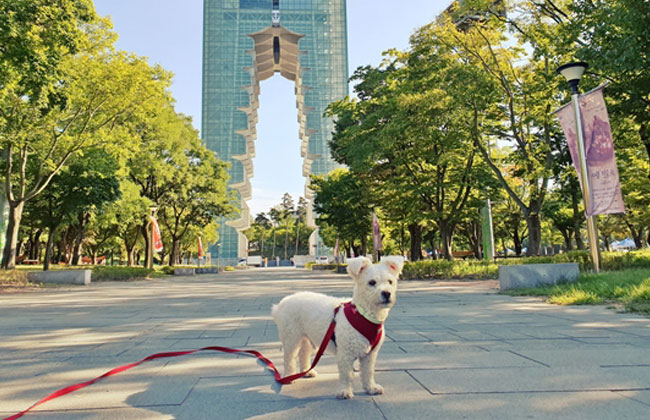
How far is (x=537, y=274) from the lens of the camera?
11.4m

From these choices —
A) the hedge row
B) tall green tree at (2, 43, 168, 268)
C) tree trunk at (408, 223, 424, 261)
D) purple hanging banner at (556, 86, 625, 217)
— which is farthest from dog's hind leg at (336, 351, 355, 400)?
tree trunk at (408, 223, 424, 261)

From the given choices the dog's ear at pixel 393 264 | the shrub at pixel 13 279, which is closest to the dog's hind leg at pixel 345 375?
the dog's ear at pixel 393 264

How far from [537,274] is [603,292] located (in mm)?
2473

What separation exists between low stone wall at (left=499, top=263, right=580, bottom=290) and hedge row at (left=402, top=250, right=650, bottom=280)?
3.77 m

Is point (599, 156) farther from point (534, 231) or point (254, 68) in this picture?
point (254, 68)

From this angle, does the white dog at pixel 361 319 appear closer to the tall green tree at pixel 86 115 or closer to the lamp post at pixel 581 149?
the lamp post at pixel 581 149

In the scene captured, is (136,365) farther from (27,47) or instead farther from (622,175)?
(622,175)

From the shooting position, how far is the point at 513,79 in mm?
18062

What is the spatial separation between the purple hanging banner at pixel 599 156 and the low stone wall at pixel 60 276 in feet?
63.7

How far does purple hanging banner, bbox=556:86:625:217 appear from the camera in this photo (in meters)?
9.91

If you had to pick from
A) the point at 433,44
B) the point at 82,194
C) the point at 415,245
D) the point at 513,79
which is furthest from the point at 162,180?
the point at 513,79

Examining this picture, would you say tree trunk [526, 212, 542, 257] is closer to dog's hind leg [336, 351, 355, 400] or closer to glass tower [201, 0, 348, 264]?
dog's hind leg [336, 351, 355, 400]

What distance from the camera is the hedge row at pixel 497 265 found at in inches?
565

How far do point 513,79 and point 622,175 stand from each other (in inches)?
354
